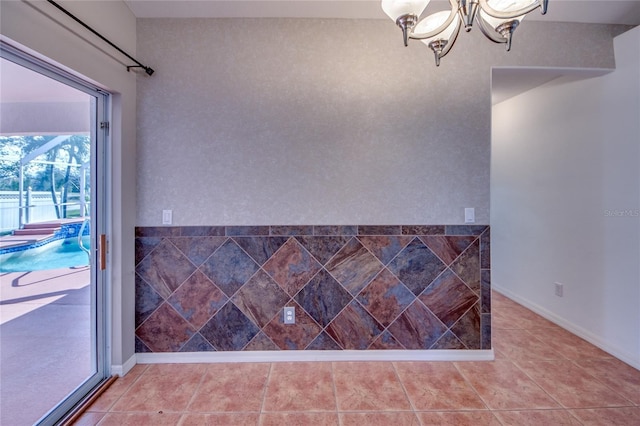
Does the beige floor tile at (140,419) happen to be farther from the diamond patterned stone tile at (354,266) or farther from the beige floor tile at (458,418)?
the beige floor tile at (458,418)

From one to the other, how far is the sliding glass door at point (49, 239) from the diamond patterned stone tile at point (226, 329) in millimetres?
731

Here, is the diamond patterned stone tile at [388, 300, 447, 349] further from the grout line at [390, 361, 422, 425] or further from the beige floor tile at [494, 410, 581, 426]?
the beige floor tile at [494, 410, 581, 426]

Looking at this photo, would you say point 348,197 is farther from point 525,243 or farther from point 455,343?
point 525,243

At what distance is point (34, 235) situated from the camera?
1.69m

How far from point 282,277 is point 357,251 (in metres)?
0.64

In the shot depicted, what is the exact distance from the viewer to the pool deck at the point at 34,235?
153 centimetres

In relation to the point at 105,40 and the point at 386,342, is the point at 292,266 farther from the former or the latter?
the point at 105,40

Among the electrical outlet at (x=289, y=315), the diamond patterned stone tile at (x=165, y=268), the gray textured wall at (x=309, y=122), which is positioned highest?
the gray textured wall at (x=309, y=122)

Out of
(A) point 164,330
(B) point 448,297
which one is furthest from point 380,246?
(A) point 164,330

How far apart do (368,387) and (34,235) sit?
2320 mm

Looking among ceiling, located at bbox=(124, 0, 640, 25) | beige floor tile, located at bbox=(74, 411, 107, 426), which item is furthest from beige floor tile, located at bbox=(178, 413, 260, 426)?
ceiling, located at bbox=(124, 0, 640, 25)

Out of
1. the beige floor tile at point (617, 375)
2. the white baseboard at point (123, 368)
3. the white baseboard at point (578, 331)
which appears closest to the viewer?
the beige floor tile at point (617, 375)

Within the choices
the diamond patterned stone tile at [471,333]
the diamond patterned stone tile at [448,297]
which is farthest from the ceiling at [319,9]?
the diamond patterned stone tile at [471,333]

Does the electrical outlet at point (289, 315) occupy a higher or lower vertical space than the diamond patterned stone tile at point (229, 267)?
lower
